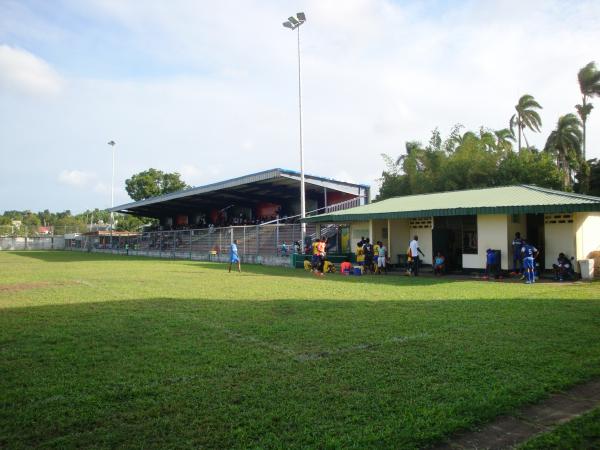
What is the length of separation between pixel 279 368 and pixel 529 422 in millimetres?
2729

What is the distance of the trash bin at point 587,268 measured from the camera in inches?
603

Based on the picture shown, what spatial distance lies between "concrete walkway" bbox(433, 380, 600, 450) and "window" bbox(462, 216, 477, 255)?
14412 millimetres

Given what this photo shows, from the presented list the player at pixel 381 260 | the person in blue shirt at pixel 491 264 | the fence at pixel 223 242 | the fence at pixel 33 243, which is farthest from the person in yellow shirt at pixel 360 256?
the fence at pixel 33 243

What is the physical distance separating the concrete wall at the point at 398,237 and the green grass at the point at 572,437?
1757cm

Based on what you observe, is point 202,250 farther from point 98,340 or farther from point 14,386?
point 14,386

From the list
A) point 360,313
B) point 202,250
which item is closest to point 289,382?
point 360,313

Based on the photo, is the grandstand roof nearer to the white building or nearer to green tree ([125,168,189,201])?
the white building

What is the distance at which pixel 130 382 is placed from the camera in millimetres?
4930

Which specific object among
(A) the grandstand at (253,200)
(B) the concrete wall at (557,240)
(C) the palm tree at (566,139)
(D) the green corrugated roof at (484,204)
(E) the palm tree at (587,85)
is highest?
(E) the palm tree at (587,85)

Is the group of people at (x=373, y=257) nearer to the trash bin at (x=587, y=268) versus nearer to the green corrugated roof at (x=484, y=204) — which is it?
the green corrugated roof at (x=484, y=204)

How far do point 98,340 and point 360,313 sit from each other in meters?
4.82

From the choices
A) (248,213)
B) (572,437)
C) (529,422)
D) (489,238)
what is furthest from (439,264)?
(248,213)

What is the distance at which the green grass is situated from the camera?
3434 mm

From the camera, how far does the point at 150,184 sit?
68.7 m
